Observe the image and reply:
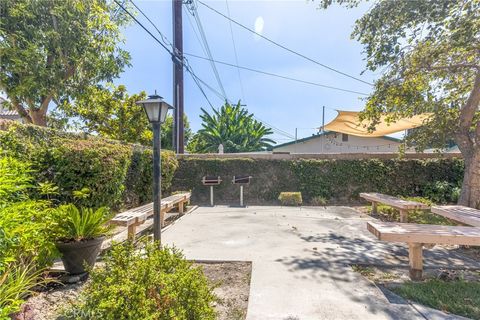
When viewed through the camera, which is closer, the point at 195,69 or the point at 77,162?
the point at 77,162

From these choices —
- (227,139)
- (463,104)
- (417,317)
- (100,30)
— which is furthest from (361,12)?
(227,139)

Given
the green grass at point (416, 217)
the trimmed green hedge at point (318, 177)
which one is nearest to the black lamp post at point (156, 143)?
the green grass at point (416, 217)

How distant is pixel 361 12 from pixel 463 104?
3.67m

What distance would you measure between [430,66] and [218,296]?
719 cm

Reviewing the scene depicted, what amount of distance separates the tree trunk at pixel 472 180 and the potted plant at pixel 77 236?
321 inches

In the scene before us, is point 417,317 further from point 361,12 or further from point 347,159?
point 347,159

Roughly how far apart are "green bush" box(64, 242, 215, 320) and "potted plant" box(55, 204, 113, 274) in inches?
35.9

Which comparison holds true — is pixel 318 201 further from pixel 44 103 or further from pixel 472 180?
pixel 44 103

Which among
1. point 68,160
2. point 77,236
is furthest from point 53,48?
point 77,236

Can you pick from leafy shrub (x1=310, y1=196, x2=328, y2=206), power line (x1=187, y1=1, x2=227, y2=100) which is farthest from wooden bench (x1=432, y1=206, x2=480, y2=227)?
power line (x1=187, y1=1, x2=227, y2=100)

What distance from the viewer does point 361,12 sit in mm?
6590

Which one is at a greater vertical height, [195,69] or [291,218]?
[195,69]

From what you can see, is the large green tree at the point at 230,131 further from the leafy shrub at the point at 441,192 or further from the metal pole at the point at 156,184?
the metal pole at the point at 156,184

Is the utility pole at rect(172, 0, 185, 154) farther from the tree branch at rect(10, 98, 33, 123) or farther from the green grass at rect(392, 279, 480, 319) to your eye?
the green grass at rect(392, 279, 480, 319)
